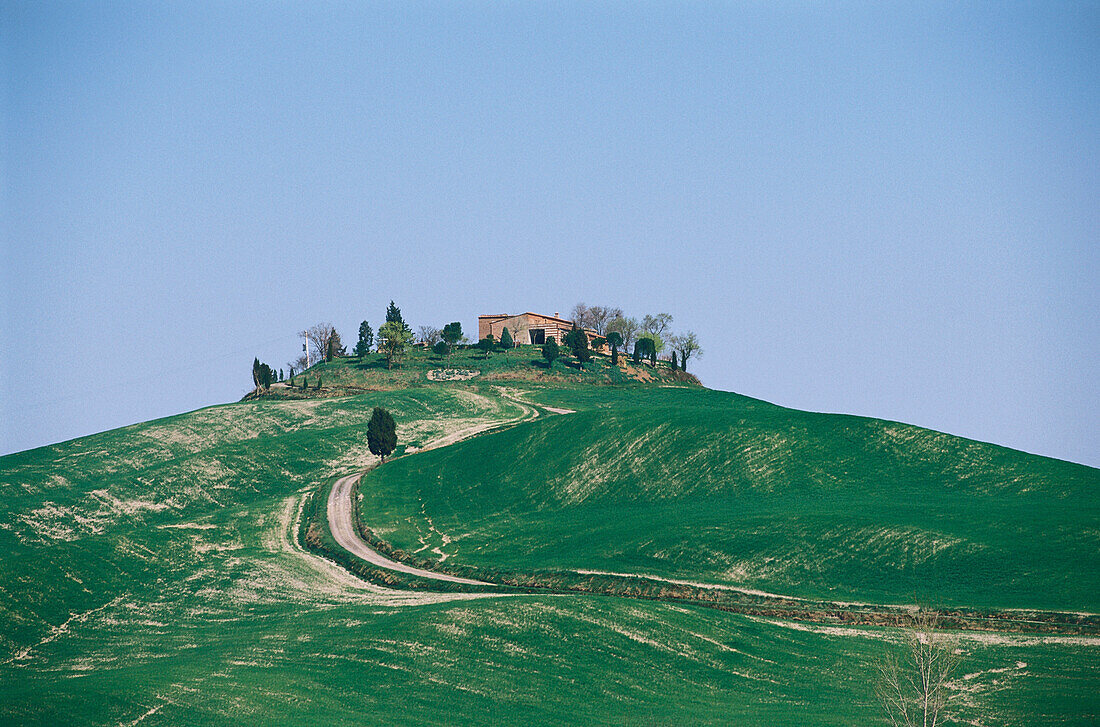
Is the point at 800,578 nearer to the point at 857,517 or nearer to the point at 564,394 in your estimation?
the point at 857,517

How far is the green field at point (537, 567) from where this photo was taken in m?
48.6

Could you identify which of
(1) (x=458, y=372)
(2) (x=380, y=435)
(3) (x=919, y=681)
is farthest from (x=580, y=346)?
(3) (x=919, y=681)

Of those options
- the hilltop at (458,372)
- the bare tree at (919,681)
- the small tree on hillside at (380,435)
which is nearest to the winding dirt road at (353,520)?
the small tree on hillside at (380,435)

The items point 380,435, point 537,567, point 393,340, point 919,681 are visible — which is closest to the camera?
point 919,681

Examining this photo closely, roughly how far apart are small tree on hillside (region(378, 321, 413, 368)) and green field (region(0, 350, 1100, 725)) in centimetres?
5157

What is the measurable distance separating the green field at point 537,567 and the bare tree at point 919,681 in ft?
4.83

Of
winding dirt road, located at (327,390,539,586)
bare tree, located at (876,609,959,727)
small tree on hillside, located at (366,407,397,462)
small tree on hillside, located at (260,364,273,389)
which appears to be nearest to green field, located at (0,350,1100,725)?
bare tree, located at (876,609,959,727)

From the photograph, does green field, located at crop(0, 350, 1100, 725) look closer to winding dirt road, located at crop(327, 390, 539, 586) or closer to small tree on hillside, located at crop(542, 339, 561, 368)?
winding dirt road, located at crop(327, 390, 539, 586)

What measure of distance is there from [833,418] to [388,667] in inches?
2804

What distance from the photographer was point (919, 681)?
50750 millimetres

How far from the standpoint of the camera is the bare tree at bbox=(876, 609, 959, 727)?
42031 mm

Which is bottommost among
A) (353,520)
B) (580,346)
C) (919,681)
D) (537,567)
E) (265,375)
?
(919,681)

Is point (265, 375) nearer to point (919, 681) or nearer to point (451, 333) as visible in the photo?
point (451, 333)

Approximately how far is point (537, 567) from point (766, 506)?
2341 centimetres
